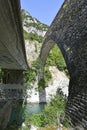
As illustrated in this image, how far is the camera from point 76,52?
792 centimetres

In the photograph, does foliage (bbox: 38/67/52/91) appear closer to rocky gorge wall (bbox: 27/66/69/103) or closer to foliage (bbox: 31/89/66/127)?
rocky gorge wall (bbox: 27/66/69/103)

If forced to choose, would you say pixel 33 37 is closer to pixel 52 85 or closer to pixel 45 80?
pixel 45 80

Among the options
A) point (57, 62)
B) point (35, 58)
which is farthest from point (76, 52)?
point (57, 62)

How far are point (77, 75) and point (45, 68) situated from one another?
1388 cm

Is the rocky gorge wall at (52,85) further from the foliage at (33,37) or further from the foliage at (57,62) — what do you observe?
the foliage at (33,37)

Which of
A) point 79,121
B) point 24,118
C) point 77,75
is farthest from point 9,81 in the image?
point 79,121

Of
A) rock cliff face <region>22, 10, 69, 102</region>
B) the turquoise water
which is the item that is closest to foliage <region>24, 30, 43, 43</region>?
rock cliff face <region>22, 10, 69, 102</region>

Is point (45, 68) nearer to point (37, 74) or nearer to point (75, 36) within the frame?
point (37, 74)

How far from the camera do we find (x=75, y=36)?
8328 millimetres

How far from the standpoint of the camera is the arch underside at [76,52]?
21.9ft

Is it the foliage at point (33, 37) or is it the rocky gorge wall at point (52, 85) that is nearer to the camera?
the rocky gorge wall at point (52, 85)

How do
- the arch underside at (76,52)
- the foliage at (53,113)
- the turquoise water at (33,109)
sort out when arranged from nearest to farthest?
the arch underside at (76,52), the foliage at (53,113), the turquoise water at (33,109)

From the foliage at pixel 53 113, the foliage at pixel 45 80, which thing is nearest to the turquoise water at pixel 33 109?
the foliage at pixel 45 80

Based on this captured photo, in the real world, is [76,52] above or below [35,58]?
below
